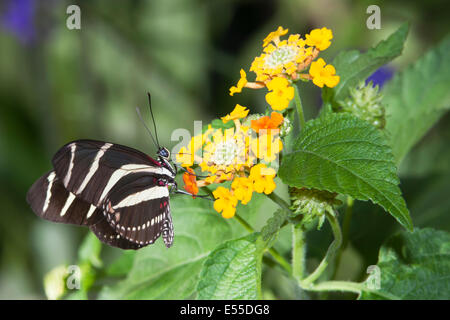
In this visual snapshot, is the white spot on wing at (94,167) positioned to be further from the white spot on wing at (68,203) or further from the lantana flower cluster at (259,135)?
the lantana flower cluster at (259,135)

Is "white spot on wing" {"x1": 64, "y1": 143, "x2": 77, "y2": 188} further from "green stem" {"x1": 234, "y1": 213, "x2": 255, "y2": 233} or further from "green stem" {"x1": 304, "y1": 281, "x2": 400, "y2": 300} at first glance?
"green stem" {"x1": 304, "y1": 281, "x2": 400, "y2": 300}

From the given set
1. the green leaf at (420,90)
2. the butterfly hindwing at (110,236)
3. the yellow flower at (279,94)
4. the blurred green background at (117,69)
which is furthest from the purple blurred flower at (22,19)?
the yellow flower at (279,94)

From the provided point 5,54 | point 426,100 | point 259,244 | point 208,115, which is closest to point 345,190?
point 259,244

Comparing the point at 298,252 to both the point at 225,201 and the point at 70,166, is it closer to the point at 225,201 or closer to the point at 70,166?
the point at 225,201

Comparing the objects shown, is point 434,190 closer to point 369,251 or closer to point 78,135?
point 369,251

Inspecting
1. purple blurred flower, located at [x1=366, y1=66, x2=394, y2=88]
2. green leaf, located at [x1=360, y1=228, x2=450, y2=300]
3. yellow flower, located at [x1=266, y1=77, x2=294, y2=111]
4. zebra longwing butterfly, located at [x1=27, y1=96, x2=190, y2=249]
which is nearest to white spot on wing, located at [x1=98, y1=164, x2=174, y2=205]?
zebra longwing butterfly, located at [x1=27, y1=96, x2=190, y2=249]

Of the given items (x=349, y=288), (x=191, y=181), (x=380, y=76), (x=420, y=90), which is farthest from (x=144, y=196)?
(x=380, y=76)
